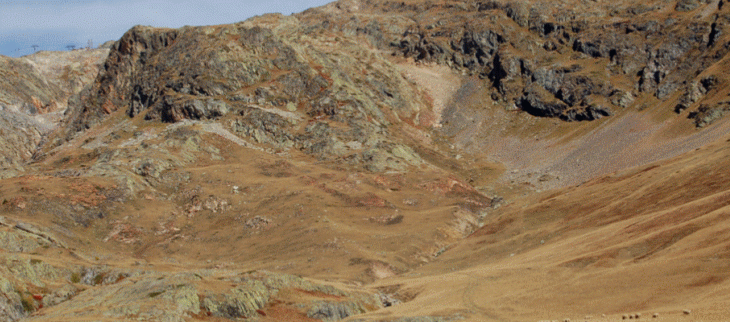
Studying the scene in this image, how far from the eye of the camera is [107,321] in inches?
1549

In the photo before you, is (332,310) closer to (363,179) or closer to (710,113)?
(363,179)

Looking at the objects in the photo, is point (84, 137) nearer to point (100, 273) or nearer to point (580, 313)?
point (100, 273)

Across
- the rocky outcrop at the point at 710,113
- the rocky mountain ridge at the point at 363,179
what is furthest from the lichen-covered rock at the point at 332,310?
the rocky outcrop at the point at 710,113

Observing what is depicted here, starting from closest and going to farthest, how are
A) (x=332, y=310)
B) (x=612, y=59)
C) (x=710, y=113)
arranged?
(x=332, y=310), (x=710, y=113), (x=612, y=59)

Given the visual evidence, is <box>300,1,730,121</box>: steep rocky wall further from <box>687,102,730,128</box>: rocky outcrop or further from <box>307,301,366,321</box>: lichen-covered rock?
<box>307,301,366,321</box>: lichen-covered rock

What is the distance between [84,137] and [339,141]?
70.1m

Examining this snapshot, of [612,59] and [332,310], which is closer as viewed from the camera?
[332,310]

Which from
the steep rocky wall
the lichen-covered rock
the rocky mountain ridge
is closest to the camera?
the rocky mountain ridge

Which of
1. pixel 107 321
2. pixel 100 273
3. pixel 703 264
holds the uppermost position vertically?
pixel 703 264

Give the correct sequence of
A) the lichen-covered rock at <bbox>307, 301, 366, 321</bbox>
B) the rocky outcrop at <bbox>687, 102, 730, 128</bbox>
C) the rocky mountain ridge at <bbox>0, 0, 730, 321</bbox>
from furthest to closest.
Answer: the rocky outcrop at <bbox>687, 102, 730, 128</bbox> < the lichen-covered rock at <bbox>307, 301, 366, 321</bbox> < the rocky mountain ridge at <bbox>0, 0, 730, 321</bbox>

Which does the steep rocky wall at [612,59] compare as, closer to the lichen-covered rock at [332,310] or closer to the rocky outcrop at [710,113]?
the rocky outcrop at [710,113]

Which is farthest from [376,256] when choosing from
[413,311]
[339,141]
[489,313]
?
[339,141]

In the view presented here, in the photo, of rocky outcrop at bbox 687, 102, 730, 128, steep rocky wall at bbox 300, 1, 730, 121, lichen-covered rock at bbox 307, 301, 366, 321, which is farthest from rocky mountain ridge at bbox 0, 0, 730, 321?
steep rocky wall at bbox 300, 1, 730, 121

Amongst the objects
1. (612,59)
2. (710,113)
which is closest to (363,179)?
(710,113)
